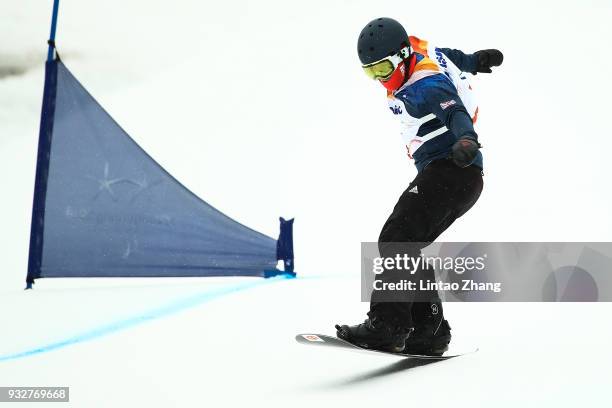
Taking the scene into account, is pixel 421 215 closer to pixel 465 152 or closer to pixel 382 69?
pixel 465 152

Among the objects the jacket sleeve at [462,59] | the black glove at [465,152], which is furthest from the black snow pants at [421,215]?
the jacket sleeve at [462,59]

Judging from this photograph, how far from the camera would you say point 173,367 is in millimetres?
2012

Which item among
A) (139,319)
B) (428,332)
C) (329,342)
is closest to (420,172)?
(428,332)

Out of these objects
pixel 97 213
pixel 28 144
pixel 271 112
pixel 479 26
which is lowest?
pixel 97 213

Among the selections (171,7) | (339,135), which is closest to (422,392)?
(339,135)

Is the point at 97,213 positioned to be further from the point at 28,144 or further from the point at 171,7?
the point at 171,7

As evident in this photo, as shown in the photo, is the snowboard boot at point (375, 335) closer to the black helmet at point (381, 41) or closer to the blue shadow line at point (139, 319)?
the black helmet at point (381, 41)

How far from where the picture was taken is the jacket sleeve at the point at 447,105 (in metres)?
1.82

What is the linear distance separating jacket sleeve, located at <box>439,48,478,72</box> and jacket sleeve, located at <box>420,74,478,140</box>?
0.40 metres

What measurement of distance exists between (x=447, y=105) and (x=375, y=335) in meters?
0.75

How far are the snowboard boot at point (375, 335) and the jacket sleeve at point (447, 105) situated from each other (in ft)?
2.05

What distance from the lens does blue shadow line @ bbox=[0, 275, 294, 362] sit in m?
2.39

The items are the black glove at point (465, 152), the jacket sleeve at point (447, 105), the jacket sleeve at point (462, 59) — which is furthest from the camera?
the jacket sleeve at point (462, 59)

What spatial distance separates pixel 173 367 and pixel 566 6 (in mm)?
8590
